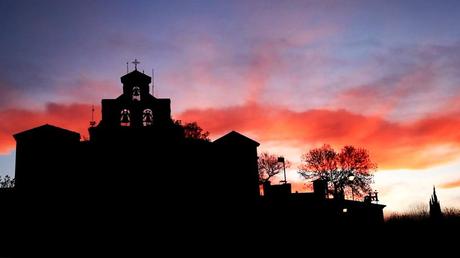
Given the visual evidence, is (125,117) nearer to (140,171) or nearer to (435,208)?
(140,171)

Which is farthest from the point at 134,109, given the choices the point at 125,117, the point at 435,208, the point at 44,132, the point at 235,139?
the point at 435,208

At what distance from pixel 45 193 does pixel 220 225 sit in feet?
46.0

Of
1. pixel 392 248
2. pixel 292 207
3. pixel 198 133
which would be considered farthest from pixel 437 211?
pixel 198 133

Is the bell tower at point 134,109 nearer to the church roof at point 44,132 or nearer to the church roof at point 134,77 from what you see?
the church roof at point 134,77

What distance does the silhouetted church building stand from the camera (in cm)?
3316

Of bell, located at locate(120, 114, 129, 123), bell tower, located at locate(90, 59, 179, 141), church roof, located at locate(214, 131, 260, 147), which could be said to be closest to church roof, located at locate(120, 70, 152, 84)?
bell tower, located at locate(90, 59, 179, 141)

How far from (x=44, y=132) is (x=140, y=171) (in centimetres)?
829

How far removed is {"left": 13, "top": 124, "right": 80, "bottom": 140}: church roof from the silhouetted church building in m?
0.07

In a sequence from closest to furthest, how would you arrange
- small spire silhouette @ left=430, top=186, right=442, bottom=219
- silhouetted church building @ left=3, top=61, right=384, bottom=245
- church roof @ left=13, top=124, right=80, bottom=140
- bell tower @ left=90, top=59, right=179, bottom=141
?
silhouetted church building @ left=3, top=61, right=384, bottom=245, church roof @ left=13, top=124, right=80, bottom=140, bell tower @ left=90, top=59, right=179, bottom=141, small spire silhouette @ left=430, top=186, right=442, bottom=219

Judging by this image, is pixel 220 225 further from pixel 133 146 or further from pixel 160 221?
pixel 133 146

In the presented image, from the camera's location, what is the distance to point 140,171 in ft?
115

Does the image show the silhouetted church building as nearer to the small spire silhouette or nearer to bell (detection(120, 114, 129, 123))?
bell (detection(120, 114, 129, 123))

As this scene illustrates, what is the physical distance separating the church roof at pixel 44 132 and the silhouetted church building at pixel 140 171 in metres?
0.07

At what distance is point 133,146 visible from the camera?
116ft
